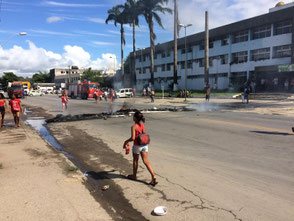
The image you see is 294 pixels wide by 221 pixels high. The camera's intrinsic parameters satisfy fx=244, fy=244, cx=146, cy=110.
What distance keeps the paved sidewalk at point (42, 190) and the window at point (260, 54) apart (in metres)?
34.6

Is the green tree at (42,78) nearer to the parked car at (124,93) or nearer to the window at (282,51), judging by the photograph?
the parked car at (124,93)

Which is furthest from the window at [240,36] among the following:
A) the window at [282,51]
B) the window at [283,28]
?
the window at [282,51]

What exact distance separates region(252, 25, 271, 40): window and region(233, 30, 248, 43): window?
4.72ft

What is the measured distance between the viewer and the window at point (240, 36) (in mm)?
37406

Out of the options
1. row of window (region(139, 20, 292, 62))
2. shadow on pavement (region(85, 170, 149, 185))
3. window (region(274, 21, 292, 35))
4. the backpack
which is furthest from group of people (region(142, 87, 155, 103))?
the backpack

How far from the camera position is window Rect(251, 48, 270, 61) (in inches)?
1340

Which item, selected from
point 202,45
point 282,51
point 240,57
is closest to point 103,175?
point 282,51

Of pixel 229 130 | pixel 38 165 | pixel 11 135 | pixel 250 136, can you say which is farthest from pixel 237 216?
pixel 11 135

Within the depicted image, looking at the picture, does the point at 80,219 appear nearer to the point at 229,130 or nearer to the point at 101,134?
the point at 101,134

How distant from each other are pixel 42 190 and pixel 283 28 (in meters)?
36.2

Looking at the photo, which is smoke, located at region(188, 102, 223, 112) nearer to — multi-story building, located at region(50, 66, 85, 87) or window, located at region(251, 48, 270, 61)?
window, located at region(251, 48, 270, 61)

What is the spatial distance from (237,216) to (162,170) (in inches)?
88.0

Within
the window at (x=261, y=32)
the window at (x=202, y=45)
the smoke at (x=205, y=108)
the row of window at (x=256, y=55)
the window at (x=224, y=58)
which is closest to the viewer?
the smoke at (x=205, y=108)

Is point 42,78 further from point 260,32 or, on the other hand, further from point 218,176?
point 218,176
